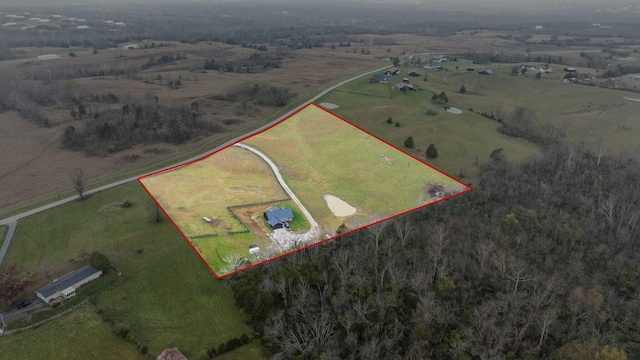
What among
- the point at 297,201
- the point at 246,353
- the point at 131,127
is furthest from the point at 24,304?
the point at 131,127

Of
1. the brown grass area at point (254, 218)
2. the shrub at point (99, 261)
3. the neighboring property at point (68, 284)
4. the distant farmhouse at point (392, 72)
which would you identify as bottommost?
the neighboring property at point (68, 284)

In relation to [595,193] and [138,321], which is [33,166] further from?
[595,193]

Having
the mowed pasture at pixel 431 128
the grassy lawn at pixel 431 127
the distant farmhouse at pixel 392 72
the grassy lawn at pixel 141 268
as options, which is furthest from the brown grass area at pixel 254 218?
the distant farmhouse at pixel 392 72

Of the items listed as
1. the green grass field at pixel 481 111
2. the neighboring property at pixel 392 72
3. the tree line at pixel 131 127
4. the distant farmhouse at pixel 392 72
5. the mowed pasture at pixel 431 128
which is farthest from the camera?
the neighboring property at pixel 392 72

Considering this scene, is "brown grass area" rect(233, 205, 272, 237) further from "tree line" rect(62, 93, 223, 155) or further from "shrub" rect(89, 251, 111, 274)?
"tree line" rect(62, 93, 223, 155)

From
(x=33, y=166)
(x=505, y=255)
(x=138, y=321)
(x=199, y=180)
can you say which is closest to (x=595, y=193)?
(x=505, y=255)

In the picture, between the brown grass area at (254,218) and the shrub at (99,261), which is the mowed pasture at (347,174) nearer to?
the brown grass area at (254,218)
